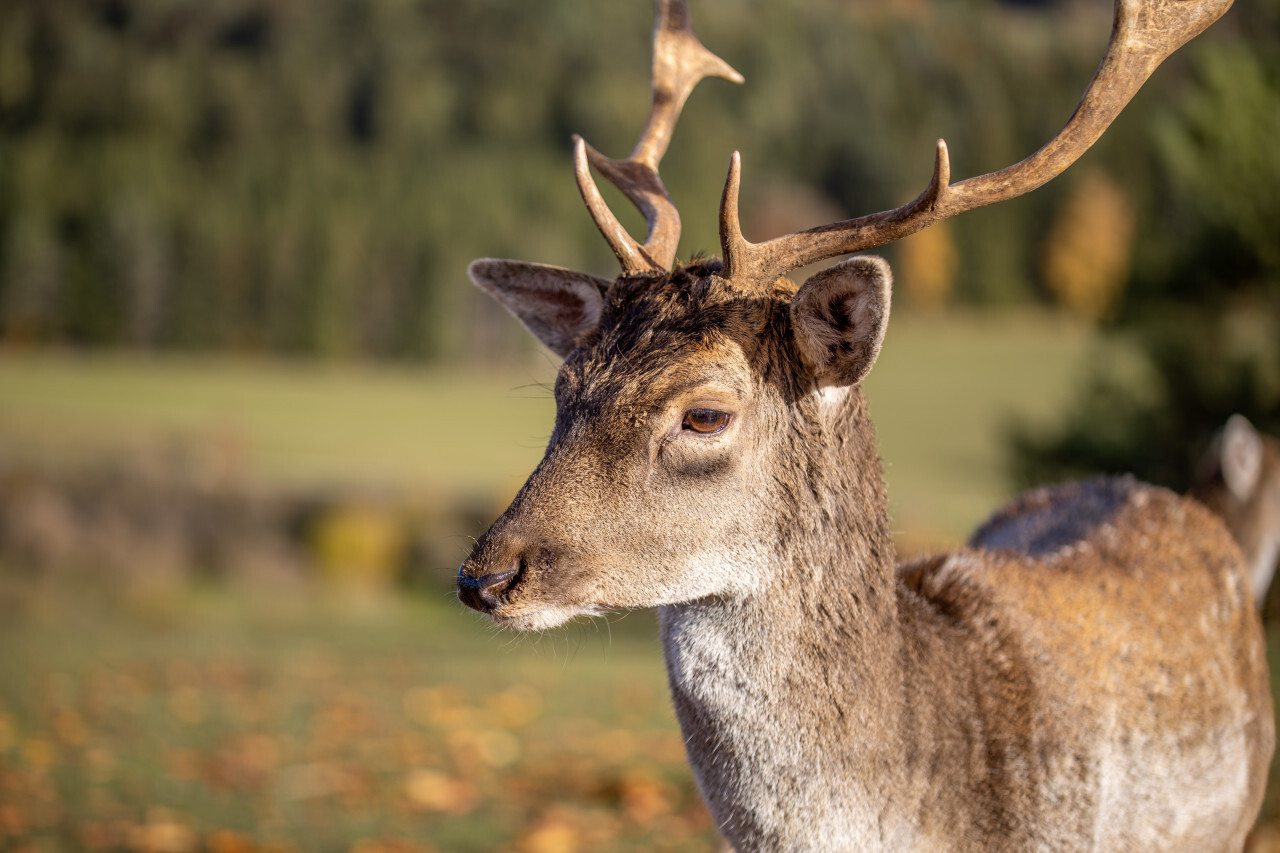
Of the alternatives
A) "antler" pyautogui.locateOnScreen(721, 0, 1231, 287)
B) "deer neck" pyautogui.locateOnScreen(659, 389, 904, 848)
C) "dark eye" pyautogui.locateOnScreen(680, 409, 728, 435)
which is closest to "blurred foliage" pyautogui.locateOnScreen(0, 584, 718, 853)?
"deer neck" pyautogui.locateOnScreen(659, 389, 904, 848)

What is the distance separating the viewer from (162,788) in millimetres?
5934

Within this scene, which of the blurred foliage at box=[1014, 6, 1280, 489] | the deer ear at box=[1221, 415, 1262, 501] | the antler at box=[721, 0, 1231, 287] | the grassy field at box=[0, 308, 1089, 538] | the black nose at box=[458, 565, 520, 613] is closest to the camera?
the black nose at box=[458, 565, 520, 613]

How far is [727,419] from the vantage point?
8.23 feet

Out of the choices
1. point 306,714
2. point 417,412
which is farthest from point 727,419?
point 417,412

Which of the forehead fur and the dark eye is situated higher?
the forehead fur

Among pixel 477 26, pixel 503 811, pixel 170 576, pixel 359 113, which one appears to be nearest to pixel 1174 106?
pixel 503 811

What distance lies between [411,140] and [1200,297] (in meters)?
29.7

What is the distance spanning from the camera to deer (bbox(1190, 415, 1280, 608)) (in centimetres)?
436

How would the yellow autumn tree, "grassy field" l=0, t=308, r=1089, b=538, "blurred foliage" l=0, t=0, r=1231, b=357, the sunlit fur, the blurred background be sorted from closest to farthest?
the sunlit fur → the blurred background → "grassy field" l=0, t=308, r=1089, b=538 → "blurred foliage" l=0, t=0, r=1231, b=357 → the yellow autumn tree

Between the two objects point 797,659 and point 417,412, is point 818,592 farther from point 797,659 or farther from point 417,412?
point 417,412

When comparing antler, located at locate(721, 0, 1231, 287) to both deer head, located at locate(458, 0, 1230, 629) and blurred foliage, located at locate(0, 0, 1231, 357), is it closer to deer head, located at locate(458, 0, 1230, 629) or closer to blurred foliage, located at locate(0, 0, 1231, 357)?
deer head, located at locate(458, 0, 1230, 629)

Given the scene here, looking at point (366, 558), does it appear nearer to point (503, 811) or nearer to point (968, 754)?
point (503, 811)

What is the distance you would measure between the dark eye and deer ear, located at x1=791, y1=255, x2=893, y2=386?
11.1 inches

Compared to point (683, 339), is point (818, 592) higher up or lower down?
lower down
